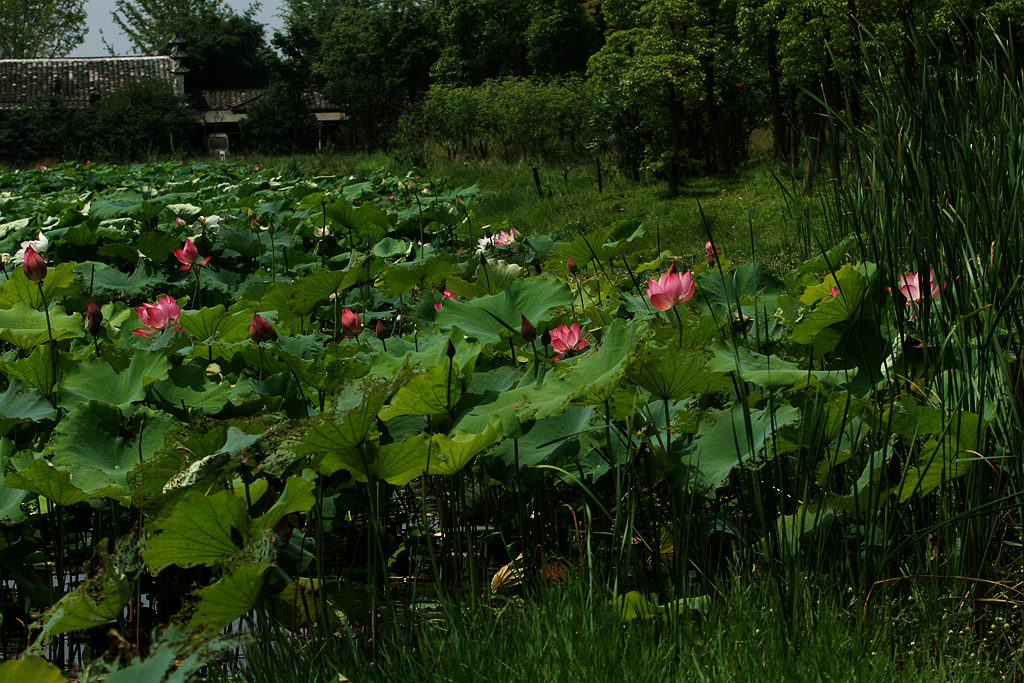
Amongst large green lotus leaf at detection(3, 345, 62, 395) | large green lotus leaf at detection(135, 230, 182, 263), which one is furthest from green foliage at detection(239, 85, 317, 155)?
large green lotus leaf at detection(3, 345, 62, 395)

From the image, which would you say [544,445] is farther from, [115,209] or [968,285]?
[115,209]

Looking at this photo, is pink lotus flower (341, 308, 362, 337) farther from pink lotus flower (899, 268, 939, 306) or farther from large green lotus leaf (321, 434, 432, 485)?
pink lotus flower (899, 268, 939, 306)

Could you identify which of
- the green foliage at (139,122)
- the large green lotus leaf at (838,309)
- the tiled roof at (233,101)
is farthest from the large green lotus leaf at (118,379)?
the tiled roof at (233,101)

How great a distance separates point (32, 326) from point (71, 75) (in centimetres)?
4355

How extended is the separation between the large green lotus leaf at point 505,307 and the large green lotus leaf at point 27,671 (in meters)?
1.04

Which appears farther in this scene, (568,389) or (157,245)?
(157,245)

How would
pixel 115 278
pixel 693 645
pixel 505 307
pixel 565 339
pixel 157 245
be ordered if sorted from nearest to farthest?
pixel 693 645, pixel 565 339, pixel 505 307, pixel 115 278, pixel 157 245

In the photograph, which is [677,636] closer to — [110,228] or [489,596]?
[489,596]

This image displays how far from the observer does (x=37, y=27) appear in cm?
4947

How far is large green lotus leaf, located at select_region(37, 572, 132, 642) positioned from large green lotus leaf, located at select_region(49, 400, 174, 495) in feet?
1.09

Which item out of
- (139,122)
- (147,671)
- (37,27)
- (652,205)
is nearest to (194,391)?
(147,671)

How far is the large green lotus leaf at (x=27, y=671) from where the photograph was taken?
0.78 metres

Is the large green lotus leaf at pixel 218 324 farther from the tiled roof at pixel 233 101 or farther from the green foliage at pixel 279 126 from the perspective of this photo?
the tiled roof at pixel 233 101

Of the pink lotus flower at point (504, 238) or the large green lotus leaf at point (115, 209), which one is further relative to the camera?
the large green lotus leaf at point (115, 209)
